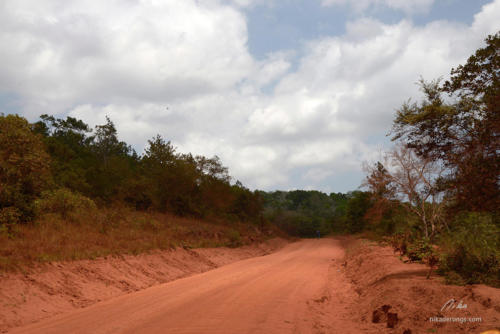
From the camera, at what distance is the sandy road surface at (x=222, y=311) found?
22.8ft

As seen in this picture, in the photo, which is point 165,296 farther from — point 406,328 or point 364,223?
point 364,223

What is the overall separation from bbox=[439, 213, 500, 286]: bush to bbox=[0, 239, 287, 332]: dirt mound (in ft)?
32.4

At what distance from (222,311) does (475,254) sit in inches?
253

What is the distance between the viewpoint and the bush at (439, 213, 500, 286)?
28.8ft

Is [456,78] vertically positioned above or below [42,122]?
below

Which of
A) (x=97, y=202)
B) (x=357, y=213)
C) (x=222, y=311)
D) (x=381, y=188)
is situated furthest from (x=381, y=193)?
(x=357, y=213)

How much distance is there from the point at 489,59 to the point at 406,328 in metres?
7.91

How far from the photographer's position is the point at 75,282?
11258 millimetres

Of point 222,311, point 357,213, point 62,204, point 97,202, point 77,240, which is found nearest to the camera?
point 222,311

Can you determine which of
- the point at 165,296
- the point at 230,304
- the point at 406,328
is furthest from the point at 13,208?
the point at 406,328

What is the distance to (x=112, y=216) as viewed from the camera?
73.1 feet
